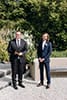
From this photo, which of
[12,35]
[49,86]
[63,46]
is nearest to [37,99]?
[49,86]

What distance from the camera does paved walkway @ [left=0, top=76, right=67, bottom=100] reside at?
10367 millimetres

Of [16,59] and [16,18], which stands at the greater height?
[16,59]

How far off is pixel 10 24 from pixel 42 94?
1255 cm

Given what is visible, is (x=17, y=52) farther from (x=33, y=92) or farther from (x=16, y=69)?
(x=33, y=92)

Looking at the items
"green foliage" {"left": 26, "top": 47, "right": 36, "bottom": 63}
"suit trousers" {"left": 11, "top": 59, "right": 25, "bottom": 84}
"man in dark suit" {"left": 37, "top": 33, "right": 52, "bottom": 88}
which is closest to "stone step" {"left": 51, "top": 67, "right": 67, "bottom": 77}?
"green foliage" {"left": 26, "top": 47, "right": 36, "bottom": 63}

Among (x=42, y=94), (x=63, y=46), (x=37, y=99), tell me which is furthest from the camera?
(x=63, y=46)

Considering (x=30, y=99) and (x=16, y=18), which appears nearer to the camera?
(x=30, y=99)

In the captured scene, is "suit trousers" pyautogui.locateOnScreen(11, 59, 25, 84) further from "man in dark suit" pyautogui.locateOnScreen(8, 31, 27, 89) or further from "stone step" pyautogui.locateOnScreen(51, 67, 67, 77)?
"stone step" pyautogui.locateOnScreen(51, 67, 67, 77)

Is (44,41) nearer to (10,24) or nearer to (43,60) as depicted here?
(43,60)

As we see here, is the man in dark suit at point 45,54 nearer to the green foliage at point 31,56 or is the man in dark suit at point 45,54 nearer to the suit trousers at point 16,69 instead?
the suit trousers at point 16,69

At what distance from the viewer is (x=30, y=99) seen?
10.1 metres

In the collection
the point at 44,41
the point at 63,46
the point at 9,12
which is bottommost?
the point at 63,46

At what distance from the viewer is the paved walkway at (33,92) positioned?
10.4 m

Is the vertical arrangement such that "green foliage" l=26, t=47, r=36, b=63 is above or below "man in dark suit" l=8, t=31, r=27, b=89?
below
